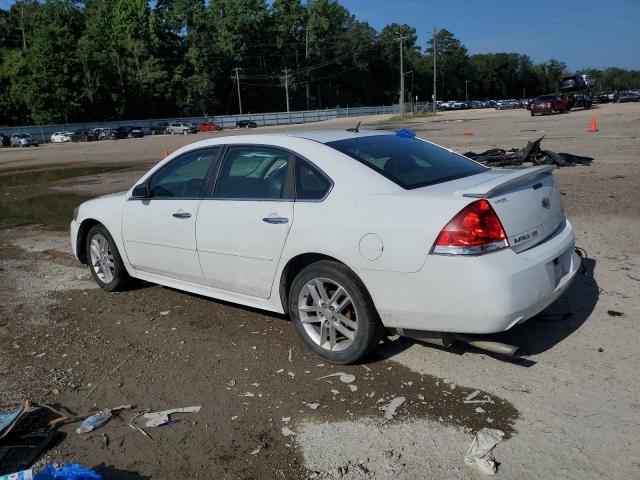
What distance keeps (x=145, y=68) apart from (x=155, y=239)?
291ft

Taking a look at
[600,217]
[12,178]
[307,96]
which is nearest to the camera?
[600,217]

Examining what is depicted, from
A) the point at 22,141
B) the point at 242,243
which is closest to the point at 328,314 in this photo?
the point at 242,243

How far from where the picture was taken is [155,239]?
5.13 metres

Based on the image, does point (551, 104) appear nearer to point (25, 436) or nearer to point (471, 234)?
point (471, 234)

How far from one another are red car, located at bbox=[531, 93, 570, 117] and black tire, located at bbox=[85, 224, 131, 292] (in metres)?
44.2

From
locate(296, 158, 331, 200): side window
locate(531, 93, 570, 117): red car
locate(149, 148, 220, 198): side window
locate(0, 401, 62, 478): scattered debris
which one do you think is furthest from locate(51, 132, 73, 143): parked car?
locate(0, 401, 62, 478): scattered debris

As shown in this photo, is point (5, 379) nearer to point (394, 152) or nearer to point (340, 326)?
point (340, 326)

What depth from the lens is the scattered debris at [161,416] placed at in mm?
3410

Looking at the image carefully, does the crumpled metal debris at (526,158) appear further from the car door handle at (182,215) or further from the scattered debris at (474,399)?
the scattered debris at (474,399)

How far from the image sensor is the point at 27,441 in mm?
3244

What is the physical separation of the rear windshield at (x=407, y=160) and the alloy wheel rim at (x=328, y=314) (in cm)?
86

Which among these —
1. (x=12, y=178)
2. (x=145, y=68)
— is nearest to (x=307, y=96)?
(x=145, y=68)

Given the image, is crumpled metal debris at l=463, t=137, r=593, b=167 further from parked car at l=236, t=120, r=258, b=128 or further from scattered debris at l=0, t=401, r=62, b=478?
parked car at l=236, t=120, r=258, b=128

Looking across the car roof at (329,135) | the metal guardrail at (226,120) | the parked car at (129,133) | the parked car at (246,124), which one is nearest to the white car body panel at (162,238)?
the car roof at (329,135)
